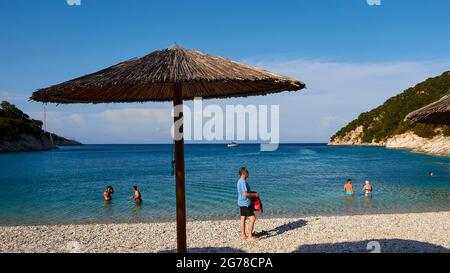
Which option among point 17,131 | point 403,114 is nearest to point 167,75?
point 403,114

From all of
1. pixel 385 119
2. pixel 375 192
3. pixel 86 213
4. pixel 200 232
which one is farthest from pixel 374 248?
pixel 385 119

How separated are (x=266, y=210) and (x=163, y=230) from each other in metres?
6.32

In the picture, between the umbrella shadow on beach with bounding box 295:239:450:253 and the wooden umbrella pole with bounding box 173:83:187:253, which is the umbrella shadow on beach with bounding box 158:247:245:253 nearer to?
the umbrella shadow on beach with bounding box 295:239:450:253

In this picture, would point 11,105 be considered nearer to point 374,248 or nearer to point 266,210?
point 266,210

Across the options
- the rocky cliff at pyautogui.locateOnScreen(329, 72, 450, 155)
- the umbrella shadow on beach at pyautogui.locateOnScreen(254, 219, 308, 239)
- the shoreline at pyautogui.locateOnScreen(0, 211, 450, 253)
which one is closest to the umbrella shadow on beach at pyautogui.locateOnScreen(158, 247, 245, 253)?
the shoreline at pyautogui.locateOnScreen(0, 211, 450, 253)

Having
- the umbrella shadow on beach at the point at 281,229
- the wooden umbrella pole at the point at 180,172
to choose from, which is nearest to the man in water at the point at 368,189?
the umbrella shadow on beach at the point at 281,229

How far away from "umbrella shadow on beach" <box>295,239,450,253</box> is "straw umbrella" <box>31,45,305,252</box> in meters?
3.90

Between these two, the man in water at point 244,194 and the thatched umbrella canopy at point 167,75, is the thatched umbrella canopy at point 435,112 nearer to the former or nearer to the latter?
the thatched umbrella canopy at point 167,75

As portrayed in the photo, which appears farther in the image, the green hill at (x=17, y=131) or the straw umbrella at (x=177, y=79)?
the green hill at (x=17, y=131)

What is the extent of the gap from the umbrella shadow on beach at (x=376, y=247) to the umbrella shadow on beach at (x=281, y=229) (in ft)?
6.29

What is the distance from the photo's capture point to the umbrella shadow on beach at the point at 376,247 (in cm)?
821

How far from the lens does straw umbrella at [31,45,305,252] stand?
4656 millimetres
